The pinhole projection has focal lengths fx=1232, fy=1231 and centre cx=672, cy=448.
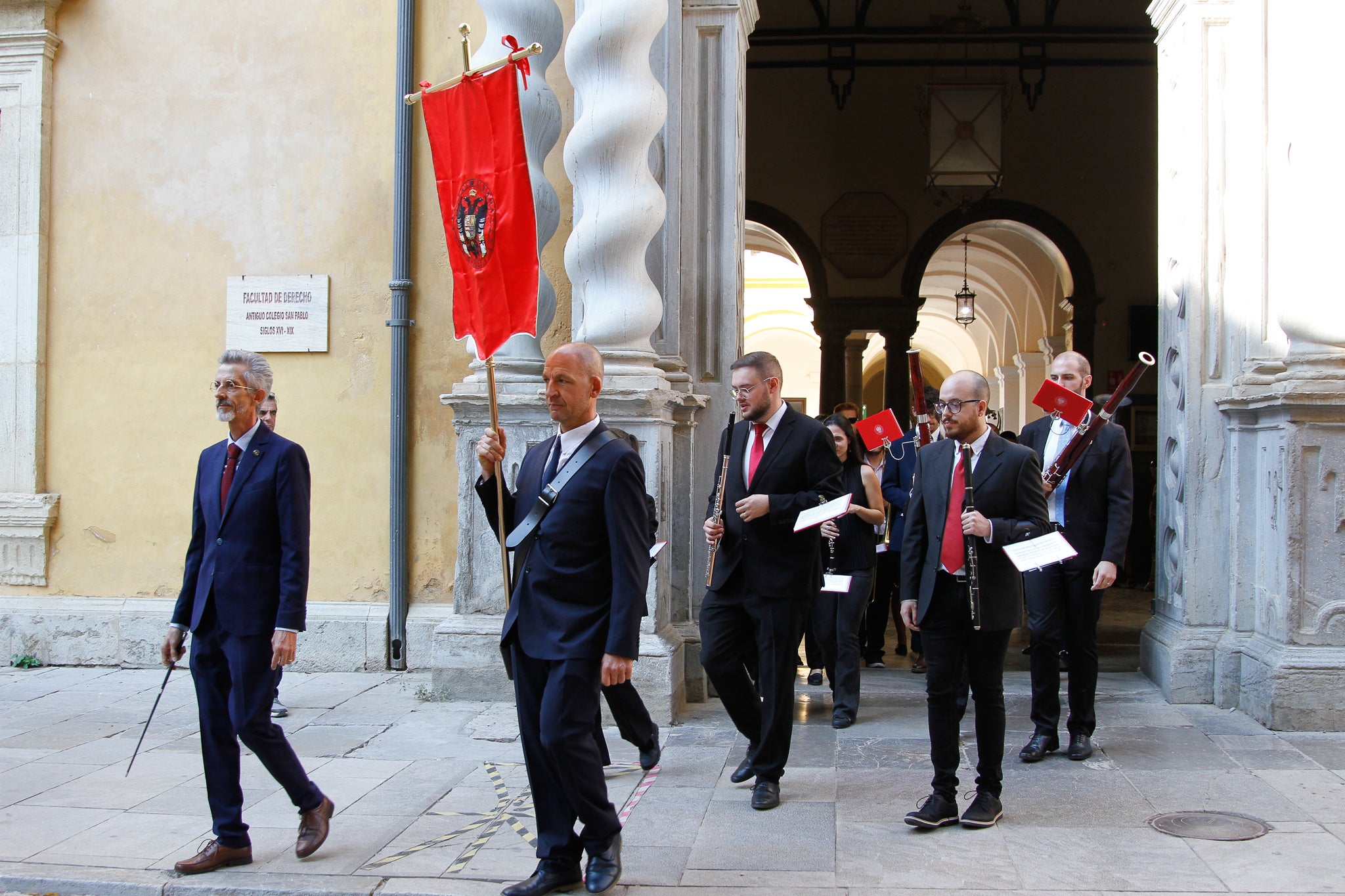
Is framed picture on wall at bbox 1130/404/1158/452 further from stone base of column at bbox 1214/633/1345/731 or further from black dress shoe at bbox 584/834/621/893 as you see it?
black dress shoe at bbox 584/834/621/893

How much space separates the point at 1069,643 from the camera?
19.5 feet

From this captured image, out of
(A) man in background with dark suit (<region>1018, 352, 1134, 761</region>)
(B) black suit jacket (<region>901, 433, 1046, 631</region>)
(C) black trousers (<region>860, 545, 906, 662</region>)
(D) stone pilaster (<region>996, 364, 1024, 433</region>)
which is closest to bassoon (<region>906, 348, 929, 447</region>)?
(A) man in background with dark suit (<region>1018, 352, 1134, 761</region>)

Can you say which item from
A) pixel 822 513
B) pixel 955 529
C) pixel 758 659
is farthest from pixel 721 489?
pixel 955 529

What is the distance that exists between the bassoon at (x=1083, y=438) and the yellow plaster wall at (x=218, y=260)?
3.86m

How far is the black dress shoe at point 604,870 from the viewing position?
13.2 ft

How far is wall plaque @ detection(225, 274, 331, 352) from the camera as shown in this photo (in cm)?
815

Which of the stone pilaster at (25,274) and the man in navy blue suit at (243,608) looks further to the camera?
the stone pilaster at (25,274)

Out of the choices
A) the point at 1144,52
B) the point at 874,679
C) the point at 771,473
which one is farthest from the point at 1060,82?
the point at 771,473

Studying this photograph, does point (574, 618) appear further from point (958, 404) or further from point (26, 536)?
point (26, 536)

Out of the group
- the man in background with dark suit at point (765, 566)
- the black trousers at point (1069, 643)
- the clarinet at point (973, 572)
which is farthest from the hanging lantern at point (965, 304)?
the clarinet at point (973, 572)

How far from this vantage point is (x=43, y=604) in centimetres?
831

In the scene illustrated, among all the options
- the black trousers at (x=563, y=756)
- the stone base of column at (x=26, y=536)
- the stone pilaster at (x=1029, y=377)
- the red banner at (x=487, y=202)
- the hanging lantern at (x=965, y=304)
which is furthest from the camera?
the stone pilaster at (x=1029, y=377)

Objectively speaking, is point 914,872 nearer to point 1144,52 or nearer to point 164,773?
point 164,773

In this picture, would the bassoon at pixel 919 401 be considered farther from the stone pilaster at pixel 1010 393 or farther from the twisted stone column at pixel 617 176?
the stone pilaster at pixel 1010 393
